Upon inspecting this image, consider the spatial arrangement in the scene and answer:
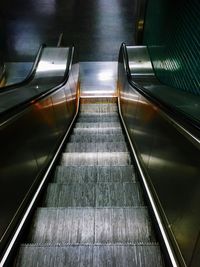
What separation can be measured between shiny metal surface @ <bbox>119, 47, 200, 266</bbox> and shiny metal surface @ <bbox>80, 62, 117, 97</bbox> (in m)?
4.97

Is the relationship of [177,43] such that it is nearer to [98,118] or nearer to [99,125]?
[99,125]

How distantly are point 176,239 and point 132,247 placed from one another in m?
0.30

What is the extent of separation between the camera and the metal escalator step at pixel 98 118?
18.2ft

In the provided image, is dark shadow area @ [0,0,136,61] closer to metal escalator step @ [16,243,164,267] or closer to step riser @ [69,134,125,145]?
step riser @ [69,134,125,145]

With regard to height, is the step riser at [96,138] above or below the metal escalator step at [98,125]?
above

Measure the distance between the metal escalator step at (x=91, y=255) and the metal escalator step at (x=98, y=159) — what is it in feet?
5.05

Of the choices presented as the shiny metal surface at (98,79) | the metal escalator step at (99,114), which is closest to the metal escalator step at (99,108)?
the metal escalator step at (99,114)

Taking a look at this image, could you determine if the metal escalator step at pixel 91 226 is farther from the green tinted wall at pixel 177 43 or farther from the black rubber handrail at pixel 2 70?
the black rubber handrail at pixel 2 70

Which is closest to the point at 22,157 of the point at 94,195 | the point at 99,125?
the point at 94,195

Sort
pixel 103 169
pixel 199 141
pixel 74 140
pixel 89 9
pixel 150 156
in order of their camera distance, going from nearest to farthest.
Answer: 1. pixel 199 141
2. pixel 150 156
3. pixel 103 169
4. pixel 74 140
5. pixel 89 9

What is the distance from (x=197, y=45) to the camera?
9.68ft

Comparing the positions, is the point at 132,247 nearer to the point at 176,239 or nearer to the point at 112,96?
the point at 176,239

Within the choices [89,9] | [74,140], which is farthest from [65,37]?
[74,140]

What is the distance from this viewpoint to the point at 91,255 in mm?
1497
